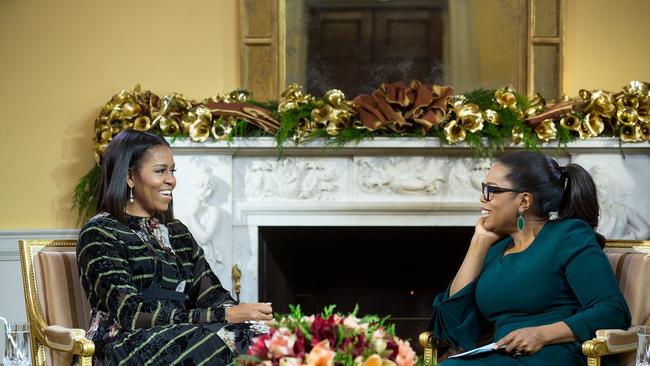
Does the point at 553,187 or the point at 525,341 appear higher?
the point at 553,187

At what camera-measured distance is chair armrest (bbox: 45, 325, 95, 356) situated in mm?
3334

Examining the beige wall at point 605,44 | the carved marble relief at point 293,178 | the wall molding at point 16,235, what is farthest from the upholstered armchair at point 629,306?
the wall molding at point 16,235

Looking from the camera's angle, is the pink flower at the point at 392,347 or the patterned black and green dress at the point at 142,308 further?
the patterned black and green dress at the point at 142,308

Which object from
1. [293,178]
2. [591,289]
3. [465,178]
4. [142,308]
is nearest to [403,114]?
[465,178]

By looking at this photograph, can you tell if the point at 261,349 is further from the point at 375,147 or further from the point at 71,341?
the point at 375,147

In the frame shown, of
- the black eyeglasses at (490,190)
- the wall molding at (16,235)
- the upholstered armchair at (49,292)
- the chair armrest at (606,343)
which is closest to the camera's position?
the chair armrest at (606,343)

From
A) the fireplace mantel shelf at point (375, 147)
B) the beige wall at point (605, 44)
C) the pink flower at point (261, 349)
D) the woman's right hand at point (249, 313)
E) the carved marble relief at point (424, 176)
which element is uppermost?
the beige wall at point (605, 44)

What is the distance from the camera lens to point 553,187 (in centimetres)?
345

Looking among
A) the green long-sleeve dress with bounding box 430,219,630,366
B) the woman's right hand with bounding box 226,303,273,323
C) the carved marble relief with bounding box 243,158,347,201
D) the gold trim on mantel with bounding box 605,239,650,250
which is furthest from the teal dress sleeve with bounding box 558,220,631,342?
the carved marble relief with bounding box 243,158,347,201

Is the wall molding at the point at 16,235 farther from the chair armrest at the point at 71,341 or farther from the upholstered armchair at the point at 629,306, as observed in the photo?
the upholstered armchair at the point at 629,306

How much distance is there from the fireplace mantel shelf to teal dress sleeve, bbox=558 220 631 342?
67.1 inches

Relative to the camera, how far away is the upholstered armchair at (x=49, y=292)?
3713 mm

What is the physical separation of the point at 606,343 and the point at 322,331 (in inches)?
50.5

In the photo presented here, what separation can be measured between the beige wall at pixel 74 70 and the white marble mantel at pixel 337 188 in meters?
0.50
